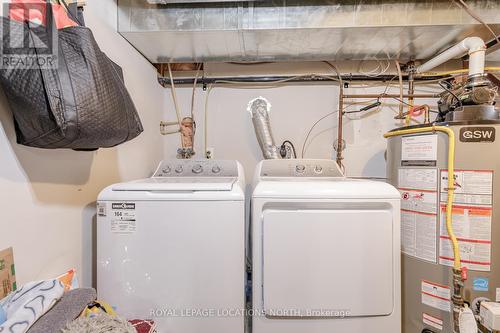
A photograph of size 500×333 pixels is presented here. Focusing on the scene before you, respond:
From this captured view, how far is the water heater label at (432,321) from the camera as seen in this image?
4.00 ft

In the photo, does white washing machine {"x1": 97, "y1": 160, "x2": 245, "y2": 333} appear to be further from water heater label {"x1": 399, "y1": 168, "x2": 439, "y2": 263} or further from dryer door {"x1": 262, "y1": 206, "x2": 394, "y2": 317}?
water heater label {"x1": 399, "y1": 168, "x2": 439, "y2": 263}

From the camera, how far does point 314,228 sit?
1110mm

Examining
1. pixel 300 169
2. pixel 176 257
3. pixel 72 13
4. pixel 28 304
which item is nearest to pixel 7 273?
pixel 28 304

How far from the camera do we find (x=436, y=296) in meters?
1.23

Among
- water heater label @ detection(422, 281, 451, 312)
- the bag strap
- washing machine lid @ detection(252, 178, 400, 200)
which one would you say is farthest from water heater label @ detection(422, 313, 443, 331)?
the bag strap

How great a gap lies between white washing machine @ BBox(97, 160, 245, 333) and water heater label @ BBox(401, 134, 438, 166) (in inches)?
35.4

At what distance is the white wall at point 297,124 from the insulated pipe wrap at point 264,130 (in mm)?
148

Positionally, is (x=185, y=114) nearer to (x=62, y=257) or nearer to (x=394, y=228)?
(x=62, y=257)

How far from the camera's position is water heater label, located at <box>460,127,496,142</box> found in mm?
1139

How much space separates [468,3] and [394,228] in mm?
1362

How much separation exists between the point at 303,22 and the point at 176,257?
1446mm

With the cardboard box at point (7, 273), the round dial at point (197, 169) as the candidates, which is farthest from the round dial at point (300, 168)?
the cardboard box at point (7, 273)

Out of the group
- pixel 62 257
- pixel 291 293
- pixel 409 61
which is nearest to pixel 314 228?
pixel 291 293

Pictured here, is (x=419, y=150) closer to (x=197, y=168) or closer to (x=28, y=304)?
(x=197, y=168)
